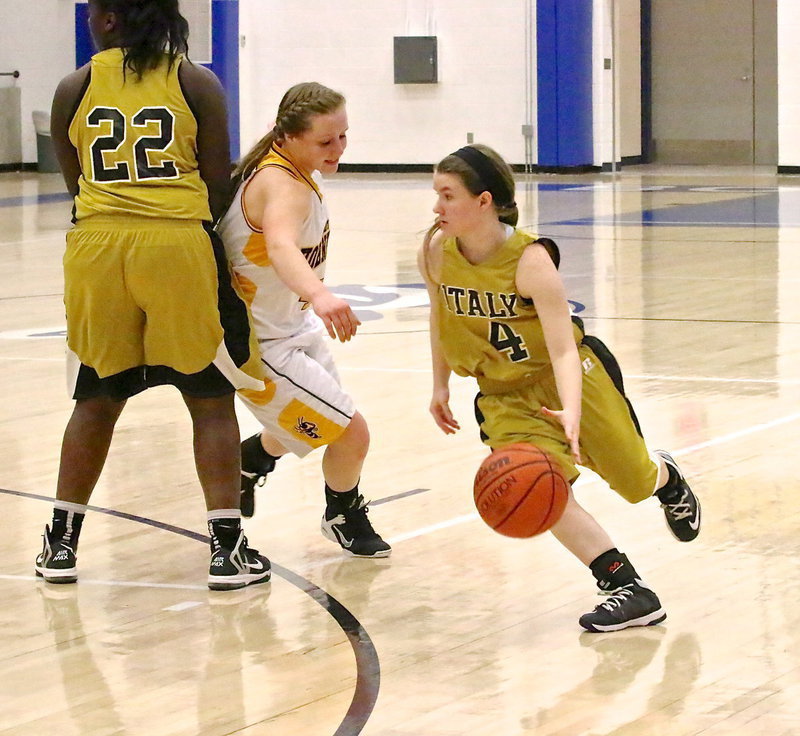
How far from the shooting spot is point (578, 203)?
17188mm

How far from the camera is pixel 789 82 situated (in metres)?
21.7

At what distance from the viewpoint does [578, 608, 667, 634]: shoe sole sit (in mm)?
3605

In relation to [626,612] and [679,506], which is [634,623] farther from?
[679,506]

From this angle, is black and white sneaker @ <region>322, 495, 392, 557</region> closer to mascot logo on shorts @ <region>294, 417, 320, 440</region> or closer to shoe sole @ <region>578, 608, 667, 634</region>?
mascot logo on shorts @ <region>294, 417, 320, 440</region>

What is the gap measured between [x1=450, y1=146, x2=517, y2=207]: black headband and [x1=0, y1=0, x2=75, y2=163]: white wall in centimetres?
2130

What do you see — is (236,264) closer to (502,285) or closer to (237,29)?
(502,285)

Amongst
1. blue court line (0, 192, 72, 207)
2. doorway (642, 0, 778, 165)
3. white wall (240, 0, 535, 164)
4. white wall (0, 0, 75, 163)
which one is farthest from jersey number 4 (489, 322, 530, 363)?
doorway (642, 0, 778, 165)

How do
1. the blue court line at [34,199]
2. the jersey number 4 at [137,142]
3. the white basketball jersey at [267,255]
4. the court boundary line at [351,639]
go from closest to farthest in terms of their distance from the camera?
the court boundary line at [351,639] → the jersey number 4 at [137,142] → the white basketball jersey at [267,255] → the blue court line at [34,199]

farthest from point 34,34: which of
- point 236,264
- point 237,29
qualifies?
point 236,264

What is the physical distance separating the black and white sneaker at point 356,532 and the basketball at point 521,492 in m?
0.76

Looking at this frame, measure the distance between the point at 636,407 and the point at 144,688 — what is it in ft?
10.9

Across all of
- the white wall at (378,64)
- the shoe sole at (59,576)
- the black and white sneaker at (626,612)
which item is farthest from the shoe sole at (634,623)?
the white wall at (378,64)

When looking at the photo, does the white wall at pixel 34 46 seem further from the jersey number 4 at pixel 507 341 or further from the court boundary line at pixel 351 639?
the jersey number 4 at pixel 507 341

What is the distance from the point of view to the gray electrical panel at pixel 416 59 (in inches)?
910
